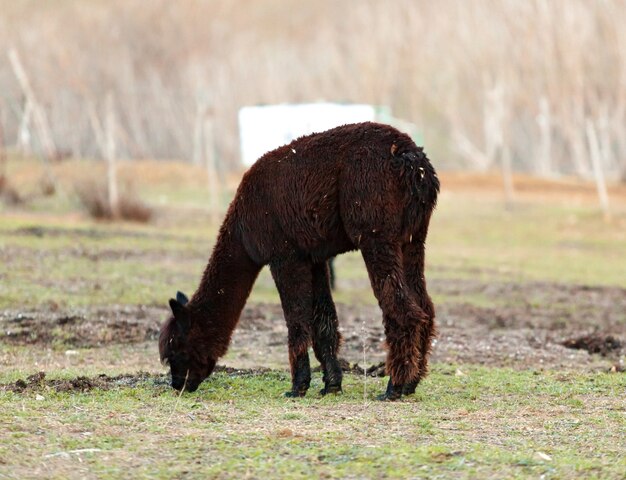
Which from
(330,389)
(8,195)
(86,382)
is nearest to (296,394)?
(330,389)

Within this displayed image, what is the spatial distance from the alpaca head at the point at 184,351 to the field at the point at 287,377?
0.53ft

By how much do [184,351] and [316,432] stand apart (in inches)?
86.6

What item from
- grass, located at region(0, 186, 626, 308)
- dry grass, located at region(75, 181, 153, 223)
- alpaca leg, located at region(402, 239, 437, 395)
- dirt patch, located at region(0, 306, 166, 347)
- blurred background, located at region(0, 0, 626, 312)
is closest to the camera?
alpaca leg, located at region(402, 239, 437, 395)

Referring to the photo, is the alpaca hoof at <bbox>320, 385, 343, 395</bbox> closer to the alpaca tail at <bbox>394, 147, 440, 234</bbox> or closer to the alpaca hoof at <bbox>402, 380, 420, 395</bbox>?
the alpaca hoof at <bbox>402, 380, 420, 395</bbox>

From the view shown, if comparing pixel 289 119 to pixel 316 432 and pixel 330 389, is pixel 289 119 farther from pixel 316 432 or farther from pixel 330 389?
pixel 316 432

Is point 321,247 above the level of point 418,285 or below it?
above

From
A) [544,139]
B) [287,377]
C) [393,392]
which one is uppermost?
[544,139]

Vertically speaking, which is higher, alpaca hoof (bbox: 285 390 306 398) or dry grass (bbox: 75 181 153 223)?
dry grass (bbox: 75 181 153 223)

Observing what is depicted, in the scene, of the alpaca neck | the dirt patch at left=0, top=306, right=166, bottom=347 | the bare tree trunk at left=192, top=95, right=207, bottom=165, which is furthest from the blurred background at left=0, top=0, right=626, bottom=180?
the alpaca neck

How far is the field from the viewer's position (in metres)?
6.46

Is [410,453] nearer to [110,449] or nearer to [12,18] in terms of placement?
[110,449]

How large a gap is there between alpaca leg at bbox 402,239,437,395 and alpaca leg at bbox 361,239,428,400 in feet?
0.58

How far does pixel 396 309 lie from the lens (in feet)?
27.9

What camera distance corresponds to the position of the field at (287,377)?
6.46 m
